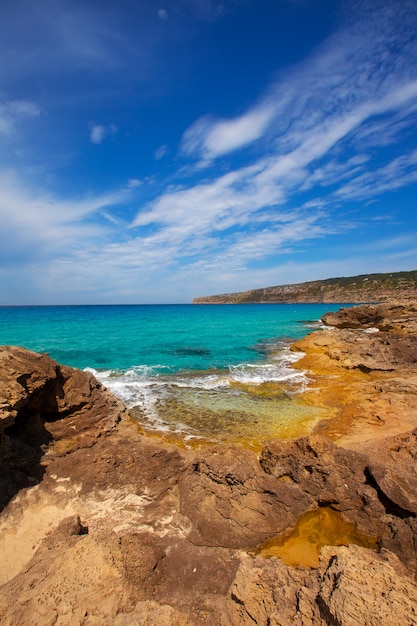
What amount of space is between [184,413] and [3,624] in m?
10.4

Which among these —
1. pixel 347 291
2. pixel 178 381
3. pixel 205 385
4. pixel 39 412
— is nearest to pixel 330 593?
pixel 39 412

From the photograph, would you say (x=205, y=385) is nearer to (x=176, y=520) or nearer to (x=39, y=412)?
(x=39, y=412)

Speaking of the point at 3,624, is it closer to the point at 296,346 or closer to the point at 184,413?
the point at 184,413

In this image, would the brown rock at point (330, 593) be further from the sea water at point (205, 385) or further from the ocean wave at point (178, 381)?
the ocean wave at point (178, 381)

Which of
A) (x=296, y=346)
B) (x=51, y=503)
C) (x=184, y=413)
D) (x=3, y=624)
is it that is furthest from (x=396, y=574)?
(x=296, y=346)

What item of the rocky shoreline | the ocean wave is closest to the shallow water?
the rocky shoreline

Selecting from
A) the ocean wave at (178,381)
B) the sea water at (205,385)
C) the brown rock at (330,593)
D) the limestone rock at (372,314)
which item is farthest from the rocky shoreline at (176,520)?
the limestone rock at (372,314)

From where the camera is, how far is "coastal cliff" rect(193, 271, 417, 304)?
107169 millimetres

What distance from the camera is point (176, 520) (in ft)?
18.8

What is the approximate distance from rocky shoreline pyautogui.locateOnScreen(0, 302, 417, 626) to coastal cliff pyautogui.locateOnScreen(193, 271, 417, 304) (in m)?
97.3

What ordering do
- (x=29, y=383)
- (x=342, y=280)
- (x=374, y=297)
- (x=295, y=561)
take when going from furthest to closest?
(x=342, y=280) → (x=374, y=297) → (x=29, y=383) → (x=295, y=561)

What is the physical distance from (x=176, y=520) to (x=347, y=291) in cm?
14559

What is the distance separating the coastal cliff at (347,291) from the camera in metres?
107

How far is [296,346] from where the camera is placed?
2864cm
